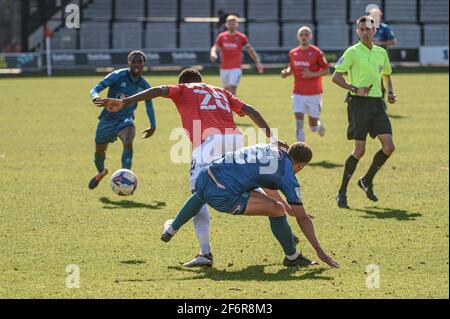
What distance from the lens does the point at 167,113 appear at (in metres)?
25.8

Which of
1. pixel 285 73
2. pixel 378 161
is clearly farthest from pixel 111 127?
pixel 285 73

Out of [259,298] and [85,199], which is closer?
[259,298]

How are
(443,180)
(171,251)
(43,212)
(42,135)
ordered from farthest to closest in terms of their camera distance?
(42,135), (443,180), (43,212), (171,251)

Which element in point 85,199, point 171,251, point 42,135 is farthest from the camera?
point 42,135

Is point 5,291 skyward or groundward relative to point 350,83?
groundward

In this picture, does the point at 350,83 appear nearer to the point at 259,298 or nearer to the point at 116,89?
the point at 116,89

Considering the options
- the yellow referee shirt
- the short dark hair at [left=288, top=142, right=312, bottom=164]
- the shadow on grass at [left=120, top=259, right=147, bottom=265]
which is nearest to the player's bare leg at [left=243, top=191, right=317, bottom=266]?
the short dark hair at [left=288, top=142, right=312, bottom=164]

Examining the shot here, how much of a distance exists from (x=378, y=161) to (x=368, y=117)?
715 mm

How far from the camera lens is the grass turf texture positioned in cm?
855

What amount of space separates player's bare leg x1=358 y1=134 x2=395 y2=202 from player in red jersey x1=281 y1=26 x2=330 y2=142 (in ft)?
14.9

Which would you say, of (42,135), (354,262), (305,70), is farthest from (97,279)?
(42,135)

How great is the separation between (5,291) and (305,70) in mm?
10549

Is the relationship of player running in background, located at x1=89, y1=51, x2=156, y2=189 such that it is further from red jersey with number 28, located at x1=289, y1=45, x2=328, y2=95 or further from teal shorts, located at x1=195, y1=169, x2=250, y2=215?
red jersey with number 28, located at x1=289, y1=45, x2=328, y2=95

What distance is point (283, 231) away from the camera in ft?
30.2
